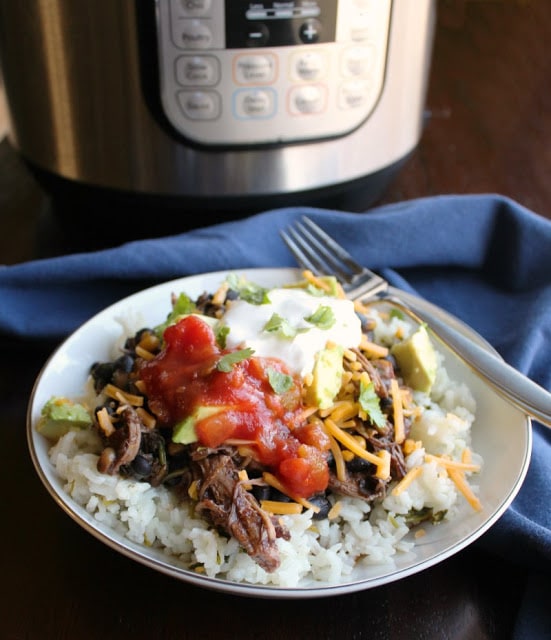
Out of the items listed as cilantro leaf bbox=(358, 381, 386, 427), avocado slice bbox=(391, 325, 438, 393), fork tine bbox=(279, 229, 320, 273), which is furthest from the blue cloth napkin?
cilantro leaf bbox=(358, 381, 386, 427)

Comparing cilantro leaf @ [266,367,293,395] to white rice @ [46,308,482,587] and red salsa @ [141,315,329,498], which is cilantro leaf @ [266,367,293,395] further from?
white rice @ [46,308,482,587]

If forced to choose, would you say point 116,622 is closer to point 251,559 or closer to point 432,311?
point 251,559

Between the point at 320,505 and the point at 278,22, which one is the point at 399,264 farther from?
the point at 320,505

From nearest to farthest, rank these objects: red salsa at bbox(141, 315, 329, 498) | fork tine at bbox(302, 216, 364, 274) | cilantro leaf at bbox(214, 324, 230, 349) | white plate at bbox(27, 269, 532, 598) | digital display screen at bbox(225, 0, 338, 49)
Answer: white plate at bbox(27, 269, 532, 598)
red salsa at bbox(141, 315, 329, 498)
cilantro leaf at bbox(214, 324, 230, 349)
digital display screen at bbox(225, 0, 338, 49)
fork tine at bbox(302, 216, 364, 274)

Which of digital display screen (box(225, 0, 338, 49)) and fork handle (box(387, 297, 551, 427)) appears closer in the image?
fork handle (box(387, 297, 551, 427))

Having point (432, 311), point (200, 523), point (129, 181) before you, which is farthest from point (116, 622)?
point (129, 181)

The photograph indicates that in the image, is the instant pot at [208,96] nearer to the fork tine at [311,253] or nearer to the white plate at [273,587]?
the fork tine at [311,253]
